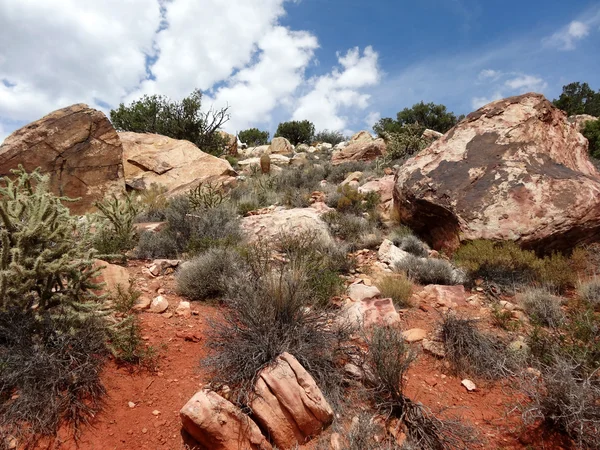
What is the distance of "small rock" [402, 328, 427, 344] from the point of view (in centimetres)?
337

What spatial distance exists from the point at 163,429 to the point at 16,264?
1.63m

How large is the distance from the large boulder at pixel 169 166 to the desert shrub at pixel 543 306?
339 inches

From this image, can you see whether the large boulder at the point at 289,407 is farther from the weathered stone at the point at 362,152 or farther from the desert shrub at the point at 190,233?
the weathered stone at the point at 362,152

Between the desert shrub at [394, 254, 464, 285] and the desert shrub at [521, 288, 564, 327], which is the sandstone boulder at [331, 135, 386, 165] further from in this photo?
the desert shrub at [521, 288, 564, 327]

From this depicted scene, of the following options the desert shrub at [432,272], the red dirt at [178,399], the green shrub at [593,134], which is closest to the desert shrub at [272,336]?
the red dirt at [178,399]

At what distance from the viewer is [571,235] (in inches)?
193

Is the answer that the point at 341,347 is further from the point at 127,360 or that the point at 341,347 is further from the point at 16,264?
the point at 16,264

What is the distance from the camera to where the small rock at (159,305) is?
3.61 meters

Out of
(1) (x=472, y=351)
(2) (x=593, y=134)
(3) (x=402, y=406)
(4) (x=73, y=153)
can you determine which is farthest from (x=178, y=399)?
(2) (x=593, y=134)

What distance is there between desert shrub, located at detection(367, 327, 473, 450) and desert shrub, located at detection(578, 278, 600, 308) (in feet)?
8.67

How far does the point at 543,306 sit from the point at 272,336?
2.99 metres

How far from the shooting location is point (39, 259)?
2637 millimetres

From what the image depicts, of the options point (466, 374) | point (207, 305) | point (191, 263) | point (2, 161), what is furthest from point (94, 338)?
point (2, 161)

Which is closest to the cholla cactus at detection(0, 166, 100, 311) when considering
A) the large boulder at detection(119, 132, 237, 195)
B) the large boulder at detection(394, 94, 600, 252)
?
the large boulder at detection(394, 94, 600, 252)
